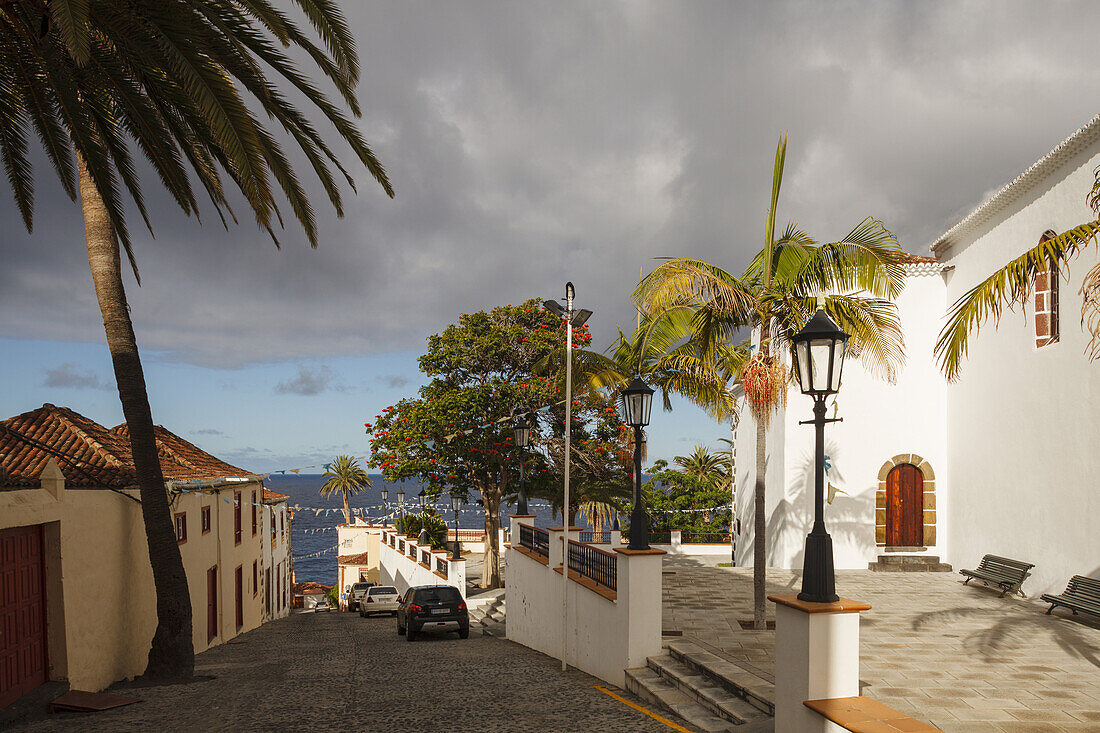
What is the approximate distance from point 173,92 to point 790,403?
1584 centimetres

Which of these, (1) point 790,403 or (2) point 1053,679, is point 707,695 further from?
(1) point 790,403

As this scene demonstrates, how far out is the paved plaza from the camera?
6977 millimetres

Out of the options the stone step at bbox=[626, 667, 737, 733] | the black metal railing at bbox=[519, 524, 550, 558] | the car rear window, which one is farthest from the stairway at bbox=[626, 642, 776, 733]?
the car rear window

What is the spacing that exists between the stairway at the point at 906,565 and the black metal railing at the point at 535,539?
29.2 ft

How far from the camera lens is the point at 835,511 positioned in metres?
18.8

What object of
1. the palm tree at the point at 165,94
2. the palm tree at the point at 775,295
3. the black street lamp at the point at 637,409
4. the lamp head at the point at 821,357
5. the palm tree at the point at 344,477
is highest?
the palm tree at the point at 165,94

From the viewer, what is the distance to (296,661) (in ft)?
45.7

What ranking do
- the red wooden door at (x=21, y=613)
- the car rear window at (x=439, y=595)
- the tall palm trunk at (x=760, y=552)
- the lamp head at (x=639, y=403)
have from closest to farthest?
the red wooden door at (x=21, y=613), the tall palm trunk at (x=760, y=552), the lamp head at (x=639, y=403), the car rear window at (x=439, y=595)

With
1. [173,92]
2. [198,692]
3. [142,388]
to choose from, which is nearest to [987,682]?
[198,692]

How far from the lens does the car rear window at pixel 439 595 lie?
18141 mm

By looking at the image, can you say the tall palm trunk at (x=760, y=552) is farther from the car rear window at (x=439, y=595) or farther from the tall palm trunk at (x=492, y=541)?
the tall palm trunk at (x=492, y=541)

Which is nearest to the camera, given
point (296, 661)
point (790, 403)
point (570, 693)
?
point (570, 693)

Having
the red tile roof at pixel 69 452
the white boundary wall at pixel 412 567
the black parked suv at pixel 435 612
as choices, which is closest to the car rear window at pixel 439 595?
the black parked suv at pixel 435 612

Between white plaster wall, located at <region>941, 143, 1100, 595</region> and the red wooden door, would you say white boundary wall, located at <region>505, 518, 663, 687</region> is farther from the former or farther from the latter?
white plaster wall, located at <region>941, 143, 1100, 595</region>
